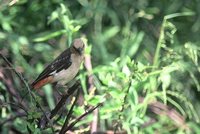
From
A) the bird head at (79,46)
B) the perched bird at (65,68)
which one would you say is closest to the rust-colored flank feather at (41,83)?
the perched bird at (65,68)

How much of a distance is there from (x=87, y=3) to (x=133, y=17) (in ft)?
1.52

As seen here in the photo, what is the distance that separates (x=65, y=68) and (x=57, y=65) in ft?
0.17

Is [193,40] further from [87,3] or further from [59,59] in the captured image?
[59,59]

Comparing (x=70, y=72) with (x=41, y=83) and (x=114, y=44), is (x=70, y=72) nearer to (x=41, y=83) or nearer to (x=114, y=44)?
(x=41, y=83)

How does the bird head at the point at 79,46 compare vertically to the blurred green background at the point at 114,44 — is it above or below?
above

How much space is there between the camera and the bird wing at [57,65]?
361cm

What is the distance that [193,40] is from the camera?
6.05 meters

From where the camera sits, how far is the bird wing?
3607mm

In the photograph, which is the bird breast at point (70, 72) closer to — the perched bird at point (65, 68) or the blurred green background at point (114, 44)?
the perched bird at point (65, 68)

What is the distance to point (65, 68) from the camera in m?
3.72

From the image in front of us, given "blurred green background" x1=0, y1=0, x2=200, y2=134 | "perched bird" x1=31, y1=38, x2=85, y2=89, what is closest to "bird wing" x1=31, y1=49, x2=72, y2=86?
"perched bird" x1=31, y1=38, x2=85, y2=89

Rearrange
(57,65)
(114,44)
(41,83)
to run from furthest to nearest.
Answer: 1. (114,44)
2. (57,65)
3. (41,83)

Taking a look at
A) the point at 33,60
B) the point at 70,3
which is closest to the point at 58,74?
the point at 33,60

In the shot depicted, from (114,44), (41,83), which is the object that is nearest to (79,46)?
(41,83)
